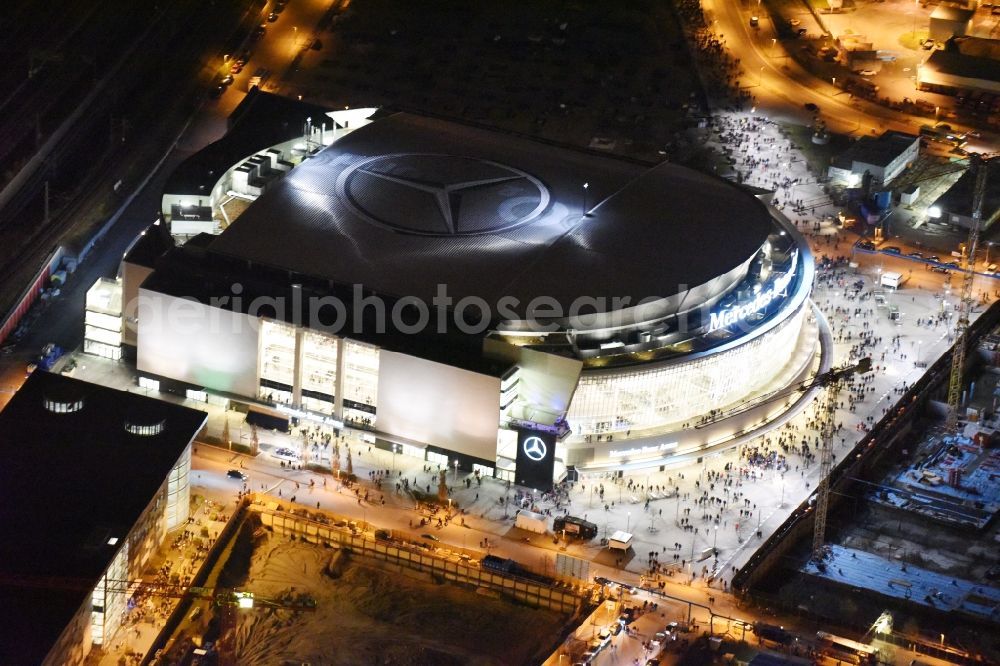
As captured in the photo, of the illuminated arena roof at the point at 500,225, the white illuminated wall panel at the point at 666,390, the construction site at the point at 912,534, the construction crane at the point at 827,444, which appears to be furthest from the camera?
the illuminated arena roof at the point at 500,225

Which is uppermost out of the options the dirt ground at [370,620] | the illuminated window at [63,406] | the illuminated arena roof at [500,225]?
the illuminated arena roof at [500,225]

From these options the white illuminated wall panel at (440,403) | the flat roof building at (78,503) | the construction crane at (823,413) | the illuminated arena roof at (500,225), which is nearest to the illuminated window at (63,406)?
the flat roof building at (78,503)

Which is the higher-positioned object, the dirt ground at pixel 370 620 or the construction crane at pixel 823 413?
the construction crane at pixel 823 413

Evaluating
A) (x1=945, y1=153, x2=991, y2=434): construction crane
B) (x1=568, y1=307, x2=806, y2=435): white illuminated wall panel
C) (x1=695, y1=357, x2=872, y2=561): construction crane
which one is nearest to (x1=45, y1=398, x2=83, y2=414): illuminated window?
(x1=568, y1=307, x2=806, y2=435): white illuminated wall panel

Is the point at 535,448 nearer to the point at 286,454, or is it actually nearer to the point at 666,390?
the point at 666,390

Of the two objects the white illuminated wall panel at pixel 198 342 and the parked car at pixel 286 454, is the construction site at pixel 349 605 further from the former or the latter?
the white illuminated wall panel at pixel 198 342

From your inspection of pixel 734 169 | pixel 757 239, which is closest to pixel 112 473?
pixel 757 239

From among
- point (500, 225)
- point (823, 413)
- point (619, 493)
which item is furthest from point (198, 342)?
point (823, 413)
